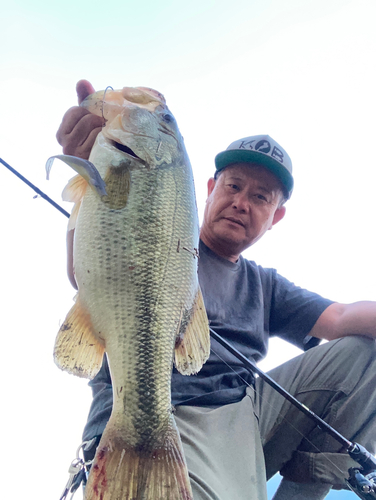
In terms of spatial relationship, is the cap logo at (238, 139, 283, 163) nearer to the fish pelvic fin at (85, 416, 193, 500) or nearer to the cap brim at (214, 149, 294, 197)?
the cap brim at (214, 149, 294, 197)

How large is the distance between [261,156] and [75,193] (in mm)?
1645

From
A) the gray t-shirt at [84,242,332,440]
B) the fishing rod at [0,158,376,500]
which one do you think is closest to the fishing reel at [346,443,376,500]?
the fishing rod at [0,158,376,500]

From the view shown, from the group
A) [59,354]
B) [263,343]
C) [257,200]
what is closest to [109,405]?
[59,354]

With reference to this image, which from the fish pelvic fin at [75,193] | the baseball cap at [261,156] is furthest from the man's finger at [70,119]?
the baseball cap at [261,156]

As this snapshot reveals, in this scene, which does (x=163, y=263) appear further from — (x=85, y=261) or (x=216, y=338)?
(x=216, y=338)

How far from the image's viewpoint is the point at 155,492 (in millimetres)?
1104

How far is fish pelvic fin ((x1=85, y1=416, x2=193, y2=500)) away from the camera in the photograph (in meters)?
1.08

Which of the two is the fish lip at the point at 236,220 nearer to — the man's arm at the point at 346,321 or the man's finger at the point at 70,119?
the man's arm at the point at 346,321

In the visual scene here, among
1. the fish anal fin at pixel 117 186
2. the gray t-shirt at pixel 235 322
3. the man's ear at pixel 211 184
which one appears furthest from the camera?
the man's ear at pixel 211 184

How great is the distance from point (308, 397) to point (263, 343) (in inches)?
15.5

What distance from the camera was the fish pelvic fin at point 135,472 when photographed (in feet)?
3.55

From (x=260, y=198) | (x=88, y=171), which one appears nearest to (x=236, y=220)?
(x=260, y=198)

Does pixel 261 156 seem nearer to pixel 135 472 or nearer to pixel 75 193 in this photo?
pixel 75 193

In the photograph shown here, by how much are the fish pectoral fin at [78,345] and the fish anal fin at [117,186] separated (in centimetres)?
36
